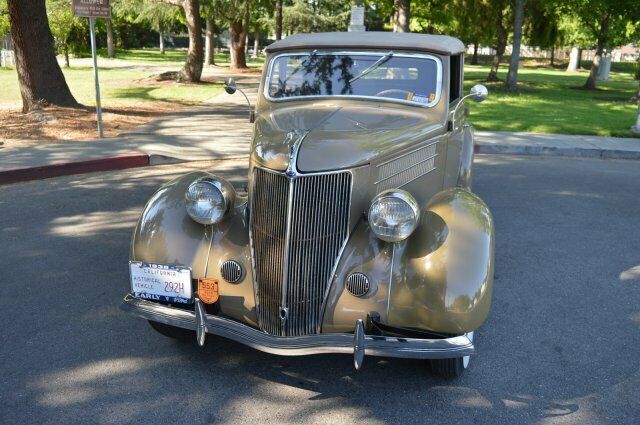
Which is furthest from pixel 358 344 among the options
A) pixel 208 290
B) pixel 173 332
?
pixel 173 332

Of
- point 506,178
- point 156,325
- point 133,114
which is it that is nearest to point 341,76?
Result: point 156,325

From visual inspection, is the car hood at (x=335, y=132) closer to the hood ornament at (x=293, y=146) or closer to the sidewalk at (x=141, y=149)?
the hood ornament at (x=293, y=146)

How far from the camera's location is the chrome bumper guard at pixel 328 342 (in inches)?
118

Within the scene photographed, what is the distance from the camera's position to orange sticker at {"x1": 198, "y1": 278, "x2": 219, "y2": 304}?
11.2ft

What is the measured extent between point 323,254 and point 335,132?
81 centimetres

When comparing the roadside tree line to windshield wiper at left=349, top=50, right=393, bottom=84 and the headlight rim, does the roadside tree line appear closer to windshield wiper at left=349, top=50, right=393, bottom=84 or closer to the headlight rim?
windshield wiper at left=349, top=50, right=393, bottom=84

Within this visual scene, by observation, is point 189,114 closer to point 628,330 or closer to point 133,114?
point 133,114

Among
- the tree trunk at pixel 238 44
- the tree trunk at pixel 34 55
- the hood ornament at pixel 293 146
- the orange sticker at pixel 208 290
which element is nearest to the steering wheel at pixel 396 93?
the hood ornament at pixel 293 146

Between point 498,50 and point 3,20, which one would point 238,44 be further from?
point 498,50

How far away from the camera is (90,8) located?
9766mm

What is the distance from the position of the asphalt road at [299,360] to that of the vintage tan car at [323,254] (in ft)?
0.96

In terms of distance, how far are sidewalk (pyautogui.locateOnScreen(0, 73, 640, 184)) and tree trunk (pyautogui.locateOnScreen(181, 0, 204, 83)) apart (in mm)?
7192

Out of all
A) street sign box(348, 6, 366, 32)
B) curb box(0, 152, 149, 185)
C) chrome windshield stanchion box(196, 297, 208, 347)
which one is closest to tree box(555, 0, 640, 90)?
street sign box(348, 6, 366, 32)

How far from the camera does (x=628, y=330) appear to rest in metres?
4.16
